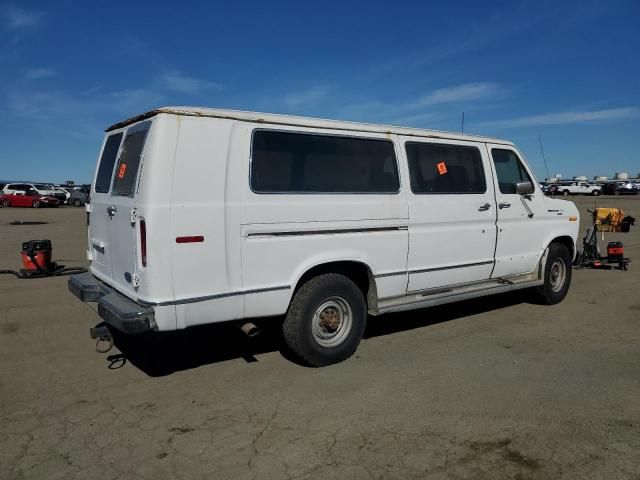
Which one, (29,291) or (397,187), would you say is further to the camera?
(29,291)

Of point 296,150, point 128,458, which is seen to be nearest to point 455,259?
point 296,150

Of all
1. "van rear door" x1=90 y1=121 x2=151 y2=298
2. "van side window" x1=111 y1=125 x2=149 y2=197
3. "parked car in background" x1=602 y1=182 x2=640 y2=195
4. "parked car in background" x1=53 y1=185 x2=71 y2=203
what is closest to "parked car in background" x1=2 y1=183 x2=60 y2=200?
"parked car in background" x1=53 y1=185 x2=71 y2=203

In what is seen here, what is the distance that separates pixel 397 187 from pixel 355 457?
2.78 m

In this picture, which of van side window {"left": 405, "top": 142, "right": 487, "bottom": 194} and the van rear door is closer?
the van rear door

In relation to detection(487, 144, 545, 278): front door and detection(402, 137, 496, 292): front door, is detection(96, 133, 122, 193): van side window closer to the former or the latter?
detection(402, 137, 496, 292): front door

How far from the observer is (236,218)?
4.15m

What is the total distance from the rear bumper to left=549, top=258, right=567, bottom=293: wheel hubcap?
557 cm

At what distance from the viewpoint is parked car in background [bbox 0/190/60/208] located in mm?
36125

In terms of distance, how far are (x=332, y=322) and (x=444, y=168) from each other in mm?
2171

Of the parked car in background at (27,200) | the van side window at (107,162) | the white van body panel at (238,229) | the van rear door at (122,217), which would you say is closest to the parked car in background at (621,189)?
the parked car in background at (27,200)

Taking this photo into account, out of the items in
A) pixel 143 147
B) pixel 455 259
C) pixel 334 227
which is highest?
pixel 143 147

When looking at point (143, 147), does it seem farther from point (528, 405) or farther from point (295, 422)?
point (528, 405)

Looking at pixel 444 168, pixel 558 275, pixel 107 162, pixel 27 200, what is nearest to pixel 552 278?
pixel 558 275

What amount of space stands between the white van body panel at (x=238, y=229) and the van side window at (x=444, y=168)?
10 cm
